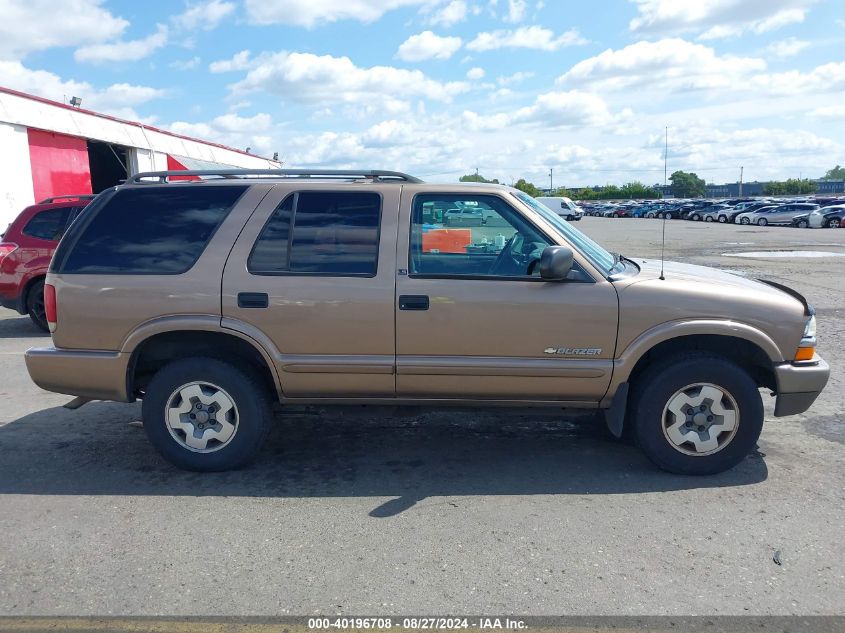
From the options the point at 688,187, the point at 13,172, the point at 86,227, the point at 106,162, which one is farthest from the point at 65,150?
the point at 688,187

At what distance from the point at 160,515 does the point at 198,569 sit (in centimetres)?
73

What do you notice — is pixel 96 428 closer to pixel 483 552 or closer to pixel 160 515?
pixel 160 515

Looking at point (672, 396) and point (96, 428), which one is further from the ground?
point (672, 396)

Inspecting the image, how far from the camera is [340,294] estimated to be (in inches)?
172

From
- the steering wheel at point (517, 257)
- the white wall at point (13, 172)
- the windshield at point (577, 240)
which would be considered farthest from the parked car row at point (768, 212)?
the steering wheel at point (517, 257)

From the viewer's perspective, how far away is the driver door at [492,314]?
433 cm

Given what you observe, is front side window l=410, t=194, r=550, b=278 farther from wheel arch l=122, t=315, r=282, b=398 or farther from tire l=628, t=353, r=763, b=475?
wheel arch l=122, t=315, r=282, b=398

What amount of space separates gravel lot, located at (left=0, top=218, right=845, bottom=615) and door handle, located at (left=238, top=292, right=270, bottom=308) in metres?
1.00

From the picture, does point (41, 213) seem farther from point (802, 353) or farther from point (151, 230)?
point (802, 353)

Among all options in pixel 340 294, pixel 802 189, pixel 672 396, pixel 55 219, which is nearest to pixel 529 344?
pixel 672 396

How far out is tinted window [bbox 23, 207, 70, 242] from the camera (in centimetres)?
966

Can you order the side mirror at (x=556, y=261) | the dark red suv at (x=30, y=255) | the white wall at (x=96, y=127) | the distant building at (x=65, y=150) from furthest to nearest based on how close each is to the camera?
the white wall at (x=96, y=127), the distant building at (x=65, y=150), the dark red suv at (x=30, y=255), the side mirror at (x=556, y=261)

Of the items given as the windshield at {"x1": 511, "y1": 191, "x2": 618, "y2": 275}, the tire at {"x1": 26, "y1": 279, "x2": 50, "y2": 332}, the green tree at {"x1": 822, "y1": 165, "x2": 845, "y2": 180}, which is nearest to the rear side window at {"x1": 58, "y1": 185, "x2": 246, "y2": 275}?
the windshield at {"x1": 511, "y1": 191, "x2": 618, "y2": 275}

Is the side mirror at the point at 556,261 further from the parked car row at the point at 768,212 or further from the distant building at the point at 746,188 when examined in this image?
the distant building at the point at 746,188
